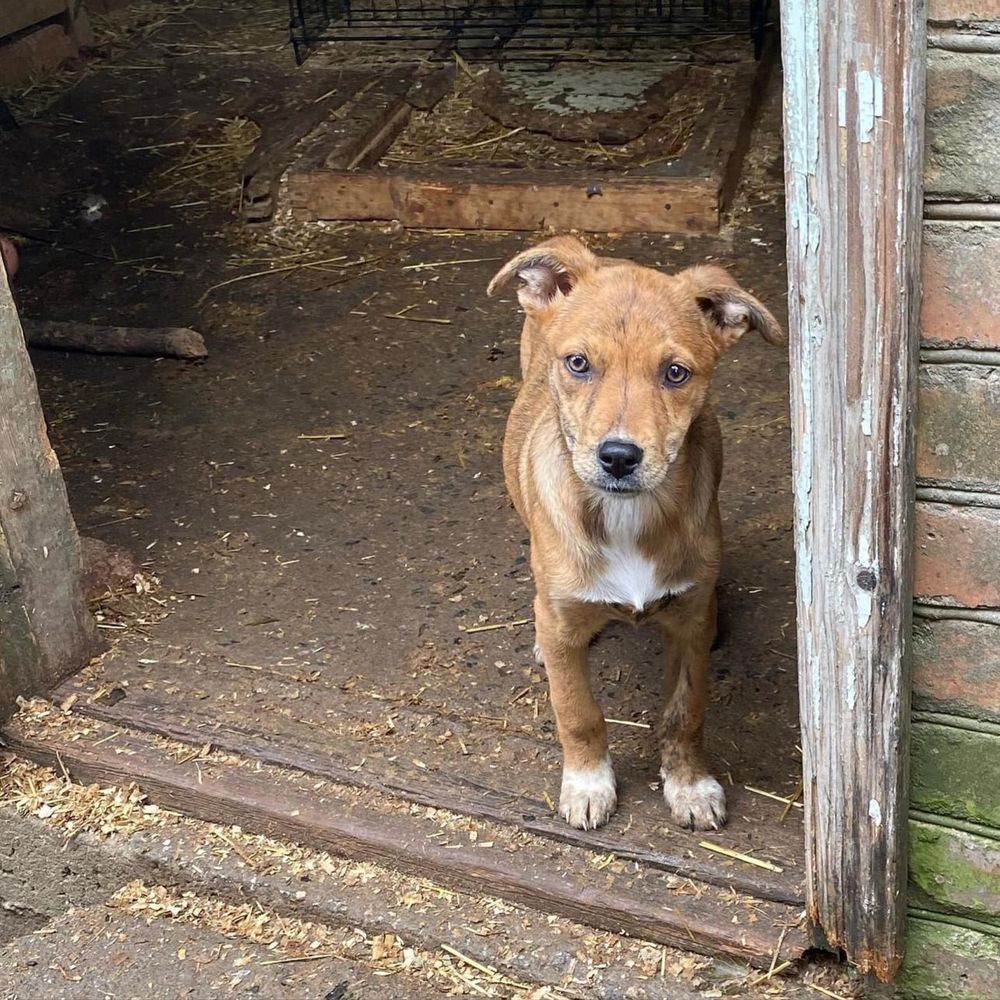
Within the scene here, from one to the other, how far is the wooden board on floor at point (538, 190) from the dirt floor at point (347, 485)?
4.8 inches

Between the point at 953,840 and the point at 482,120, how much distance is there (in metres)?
6.13

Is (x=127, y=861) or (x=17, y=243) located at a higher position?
(x=17, y=243)

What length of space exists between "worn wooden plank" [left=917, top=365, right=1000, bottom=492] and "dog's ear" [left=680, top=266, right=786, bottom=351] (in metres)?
0.77

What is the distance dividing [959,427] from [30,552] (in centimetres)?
263

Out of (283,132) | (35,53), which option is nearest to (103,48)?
(35,53)

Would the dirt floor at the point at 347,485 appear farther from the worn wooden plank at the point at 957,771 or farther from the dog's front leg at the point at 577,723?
the worn wooden plank at the point at 957,771

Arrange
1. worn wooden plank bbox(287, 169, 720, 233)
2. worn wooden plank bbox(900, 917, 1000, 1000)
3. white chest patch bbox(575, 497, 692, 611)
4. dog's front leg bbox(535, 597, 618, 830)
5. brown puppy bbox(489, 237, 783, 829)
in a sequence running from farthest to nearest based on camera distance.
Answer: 1. worn wooden plank bbox(287, 169, 720, 233)
2. dog's front leg bbox(535, 597, 618, 830)
3. white chest patch bbox(575, 497, 692, 611)
4. brown puppy bbox(489, 237, 783, 829)
5. worn wooden plank bbox(900, 917, 1000, 1000)

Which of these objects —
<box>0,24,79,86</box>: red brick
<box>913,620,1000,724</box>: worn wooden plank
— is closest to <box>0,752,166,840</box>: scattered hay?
<box>913,620,1000,724</box>: worn wooden plank

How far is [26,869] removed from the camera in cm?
386

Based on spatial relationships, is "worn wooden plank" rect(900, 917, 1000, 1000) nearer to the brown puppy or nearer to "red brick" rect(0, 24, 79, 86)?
the brown puppy

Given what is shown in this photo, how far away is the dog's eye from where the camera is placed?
3.23m

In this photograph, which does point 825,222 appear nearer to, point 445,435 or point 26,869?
point 26,869

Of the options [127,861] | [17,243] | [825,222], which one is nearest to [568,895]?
[127,861]

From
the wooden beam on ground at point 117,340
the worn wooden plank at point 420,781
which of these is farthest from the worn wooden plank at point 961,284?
the wooden beam on ground at point 117,340
